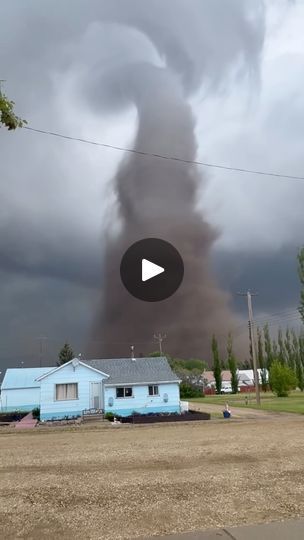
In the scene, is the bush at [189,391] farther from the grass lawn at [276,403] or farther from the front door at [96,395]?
the front door at [96,395]

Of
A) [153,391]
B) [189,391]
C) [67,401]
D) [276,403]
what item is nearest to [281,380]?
[276,403]

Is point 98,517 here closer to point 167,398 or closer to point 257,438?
point 257,438

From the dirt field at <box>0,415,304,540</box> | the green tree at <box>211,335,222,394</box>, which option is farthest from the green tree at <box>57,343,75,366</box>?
the dirt field at <box>0,415,304,540</box>

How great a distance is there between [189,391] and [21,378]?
29.3 m

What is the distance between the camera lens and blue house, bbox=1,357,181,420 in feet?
117

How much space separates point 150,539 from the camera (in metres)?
6.04

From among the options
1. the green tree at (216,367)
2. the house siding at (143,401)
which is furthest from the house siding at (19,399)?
the green tree at (216,367)

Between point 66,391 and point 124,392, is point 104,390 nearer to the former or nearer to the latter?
point 124,392

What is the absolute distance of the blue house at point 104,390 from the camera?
35562mm

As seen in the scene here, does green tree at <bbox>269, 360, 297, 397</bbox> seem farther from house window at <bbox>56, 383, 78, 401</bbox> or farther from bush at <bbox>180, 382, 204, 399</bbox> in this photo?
house window at <bbox>56, 383, 78, 401</bbox>

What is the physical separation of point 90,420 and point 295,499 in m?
26.7

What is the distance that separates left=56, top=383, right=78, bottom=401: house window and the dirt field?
21.0m

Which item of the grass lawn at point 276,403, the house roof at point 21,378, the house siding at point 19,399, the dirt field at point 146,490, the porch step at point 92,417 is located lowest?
the grass lawn at point 276,403

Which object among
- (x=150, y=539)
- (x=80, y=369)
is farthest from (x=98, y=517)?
(x=80, y=369)
